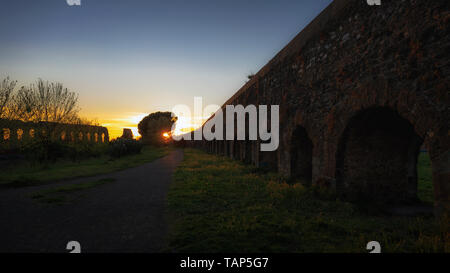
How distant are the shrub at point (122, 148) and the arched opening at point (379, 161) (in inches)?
792

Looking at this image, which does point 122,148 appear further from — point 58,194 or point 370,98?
point 370,98

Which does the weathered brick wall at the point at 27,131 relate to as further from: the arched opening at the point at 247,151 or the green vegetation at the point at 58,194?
the arched opening at the point at 247,151

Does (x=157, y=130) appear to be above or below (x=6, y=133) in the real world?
above

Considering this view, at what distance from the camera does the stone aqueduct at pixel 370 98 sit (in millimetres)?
3277

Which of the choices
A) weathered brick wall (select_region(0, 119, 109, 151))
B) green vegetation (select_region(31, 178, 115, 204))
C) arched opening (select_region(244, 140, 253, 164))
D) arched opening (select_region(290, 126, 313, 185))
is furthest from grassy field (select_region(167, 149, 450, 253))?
weathered brick wall (select_region(0, 119, 109, 151))

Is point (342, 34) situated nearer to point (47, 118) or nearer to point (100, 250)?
point (100, 250)

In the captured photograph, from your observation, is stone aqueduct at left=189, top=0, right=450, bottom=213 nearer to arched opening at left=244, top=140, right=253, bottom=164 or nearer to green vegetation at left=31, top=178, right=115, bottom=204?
arched opening at left=244, top=140, right=253, bottom=164

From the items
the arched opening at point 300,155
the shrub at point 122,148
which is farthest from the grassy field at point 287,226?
the shrub at point 122,148

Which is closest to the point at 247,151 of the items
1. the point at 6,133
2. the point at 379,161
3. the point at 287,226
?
the point at 379,161

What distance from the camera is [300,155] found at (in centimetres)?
805

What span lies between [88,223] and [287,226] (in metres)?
3.34
